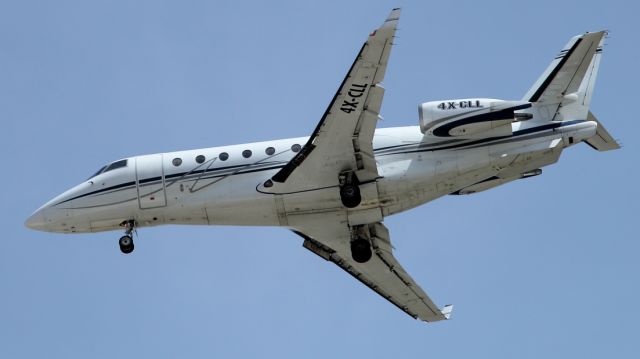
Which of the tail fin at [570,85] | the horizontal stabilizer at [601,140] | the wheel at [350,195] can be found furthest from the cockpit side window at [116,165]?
the horizontal stabilizer at [601,140]

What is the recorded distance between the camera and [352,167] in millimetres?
33938

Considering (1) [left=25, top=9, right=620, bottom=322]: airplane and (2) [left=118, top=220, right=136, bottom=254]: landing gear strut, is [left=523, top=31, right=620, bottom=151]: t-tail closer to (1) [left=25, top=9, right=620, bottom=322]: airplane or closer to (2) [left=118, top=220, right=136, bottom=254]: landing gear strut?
(1) [left=25, top=9, right=620, bottom=322]: airplane

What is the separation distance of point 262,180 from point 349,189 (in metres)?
→ 2.81

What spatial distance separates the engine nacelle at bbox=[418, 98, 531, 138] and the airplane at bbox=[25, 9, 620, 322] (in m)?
0.03

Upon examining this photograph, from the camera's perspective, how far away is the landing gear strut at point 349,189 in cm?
3381

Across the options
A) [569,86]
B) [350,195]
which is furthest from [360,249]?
[569,86]

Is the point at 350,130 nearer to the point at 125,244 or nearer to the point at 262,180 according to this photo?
the point at 262,180

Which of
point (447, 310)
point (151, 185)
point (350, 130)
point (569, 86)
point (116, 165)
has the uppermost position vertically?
point (116, 165)

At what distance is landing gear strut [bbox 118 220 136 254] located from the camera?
35906 millimetres

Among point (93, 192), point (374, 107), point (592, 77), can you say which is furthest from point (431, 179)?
point (93, 192)

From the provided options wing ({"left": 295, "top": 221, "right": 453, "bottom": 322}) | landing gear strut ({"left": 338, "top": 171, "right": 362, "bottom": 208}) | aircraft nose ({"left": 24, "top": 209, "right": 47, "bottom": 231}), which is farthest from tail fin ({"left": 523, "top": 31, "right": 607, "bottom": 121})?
aircraft nose ({"left": 24, "top": 209, "right": 47, "bottom": 231})

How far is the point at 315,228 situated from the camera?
36031 millimetres

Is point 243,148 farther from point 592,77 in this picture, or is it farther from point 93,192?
point 592,77

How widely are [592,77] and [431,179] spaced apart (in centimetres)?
557
